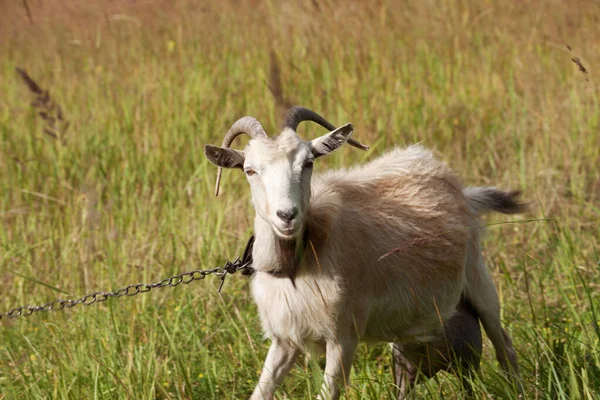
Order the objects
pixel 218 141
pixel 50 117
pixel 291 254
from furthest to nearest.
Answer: pixel 218 141, pixel 50 117, pixel 291 254

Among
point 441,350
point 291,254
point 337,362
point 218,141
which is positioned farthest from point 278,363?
point 218,141

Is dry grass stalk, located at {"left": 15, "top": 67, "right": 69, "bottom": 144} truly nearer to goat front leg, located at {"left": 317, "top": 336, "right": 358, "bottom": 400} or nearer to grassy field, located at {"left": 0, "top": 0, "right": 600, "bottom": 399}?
grassy field, located at {"left": 0, "top": 0, "right": 600, "bottom": 399}

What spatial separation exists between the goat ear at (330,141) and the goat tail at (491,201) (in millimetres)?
1316

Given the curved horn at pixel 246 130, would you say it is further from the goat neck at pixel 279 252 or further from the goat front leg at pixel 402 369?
the goat front leg at pixel 402 369

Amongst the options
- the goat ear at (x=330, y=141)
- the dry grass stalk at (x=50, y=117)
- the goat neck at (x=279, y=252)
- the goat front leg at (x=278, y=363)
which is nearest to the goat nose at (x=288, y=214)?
the goat neck at (x=279, y=252)

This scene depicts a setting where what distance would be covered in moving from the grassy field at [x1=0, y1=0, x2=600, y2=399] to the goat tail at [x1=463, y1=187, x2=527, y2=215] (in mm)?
442

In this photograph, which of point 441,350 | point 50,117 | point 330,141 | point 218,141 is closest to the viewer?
point 330,141

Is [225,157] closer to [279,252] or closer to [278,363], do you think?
[279,252]

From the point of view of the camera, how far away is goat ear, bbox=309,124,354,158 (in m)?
4.43

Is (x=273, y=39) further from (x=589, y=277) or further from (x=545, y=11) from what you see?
(x=589, y=277)

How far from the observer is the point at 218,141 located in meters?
7.75

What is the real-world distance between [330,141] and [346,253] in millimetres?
577

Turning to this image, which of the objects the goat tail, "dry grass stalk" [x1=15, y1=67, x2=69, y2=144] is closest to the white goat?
the goat tail

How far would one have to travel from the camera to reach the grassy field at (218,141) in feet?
15.9
